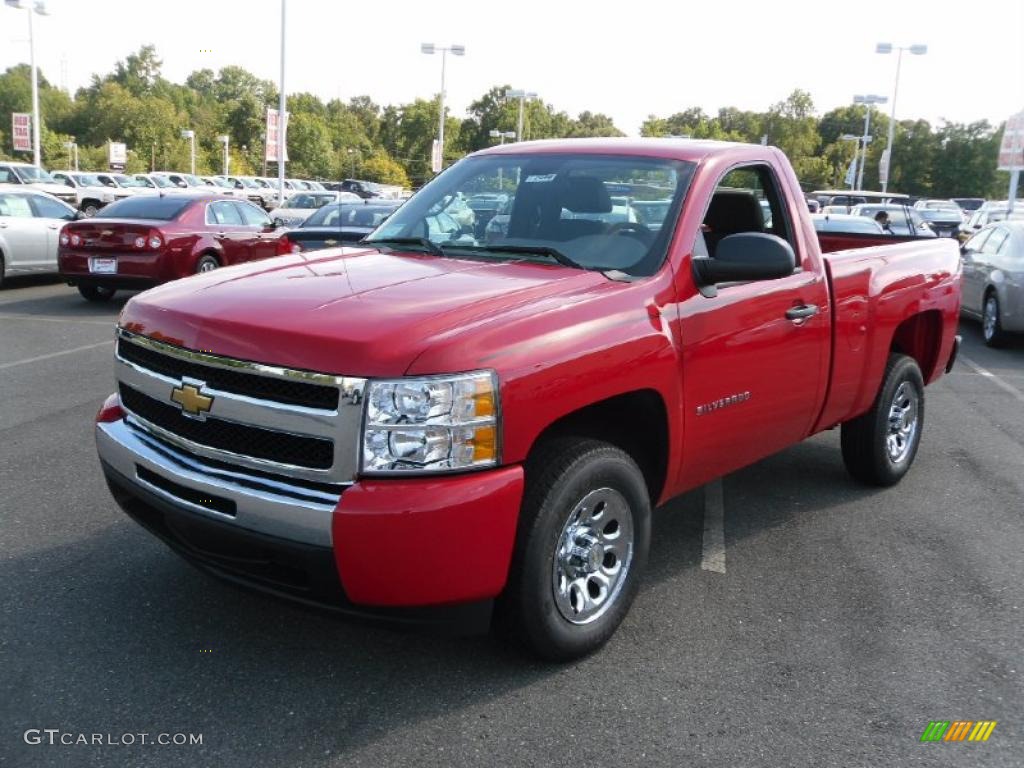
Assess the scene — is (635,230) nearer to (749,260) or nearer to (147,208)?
(749,260)

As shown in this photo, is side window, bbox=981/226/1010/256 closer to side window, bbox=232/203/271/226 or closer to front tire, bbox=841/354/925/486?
front tire, bbox=841/354/925/486

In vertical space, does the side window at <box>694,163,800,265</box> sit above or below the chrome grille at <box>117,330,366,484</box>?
above

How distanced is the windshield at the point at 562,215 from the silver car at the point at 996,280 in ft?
29.9

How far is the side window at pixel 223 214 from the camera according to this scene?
14.0 metres

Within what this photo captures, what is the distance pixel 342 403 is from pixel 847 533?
3.24m

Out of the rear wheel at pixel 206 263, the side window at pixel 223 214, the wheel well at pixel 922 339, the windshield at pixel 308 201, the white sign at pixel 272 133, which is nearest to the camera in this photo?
the wheel well at pixel 922 339

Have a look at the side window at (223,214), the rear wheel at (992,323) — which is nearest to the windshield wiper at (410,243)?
the rear wheel at (992,323)

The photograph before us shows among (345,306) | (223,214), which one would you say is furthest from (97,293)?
(345,306)

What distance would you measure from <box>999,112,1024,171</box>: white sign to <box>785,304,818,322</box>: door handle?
23392 mm

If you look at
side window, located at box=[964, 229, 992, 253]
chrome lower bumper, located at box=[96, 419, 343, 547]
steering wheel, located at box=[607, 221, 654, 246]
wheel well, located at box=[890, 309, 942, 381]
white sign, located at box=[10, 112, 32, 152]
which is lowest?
chrome lower bumper, located at box=[96, 419, 343, 547]

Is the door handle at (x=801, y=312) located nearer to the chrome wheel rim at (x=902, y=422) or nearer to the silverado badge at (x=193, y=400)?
the chrome wheel rim at (x=902, y=422)

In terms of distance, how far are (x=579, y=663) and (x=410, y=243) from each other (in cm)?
206

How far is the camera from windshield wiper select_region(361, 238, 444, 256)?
174 inches

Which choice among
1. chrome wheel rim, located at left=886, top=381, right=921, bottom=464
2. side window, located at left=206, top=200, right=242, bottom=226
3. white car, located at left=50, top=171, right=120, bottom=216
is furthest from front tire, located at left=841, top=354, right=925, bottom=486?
white car, located at left=50, top=171, right=120, bottom=216
